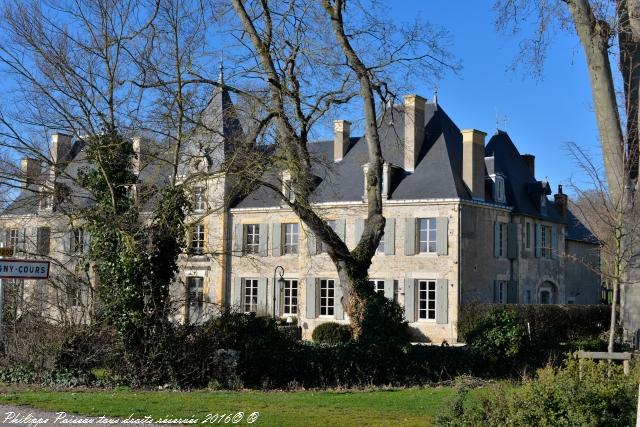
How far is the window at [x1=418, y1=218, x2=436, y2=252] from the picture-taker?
29.3 m

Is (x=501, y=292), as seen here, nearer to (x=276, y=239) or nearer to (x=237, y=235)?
(x=276, y=239)

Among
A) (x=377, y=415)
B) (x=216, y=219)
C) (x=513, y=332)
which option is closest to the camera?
(x=377, y=415)

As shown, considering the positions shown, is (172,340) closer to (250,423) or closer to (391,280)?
(250,423)

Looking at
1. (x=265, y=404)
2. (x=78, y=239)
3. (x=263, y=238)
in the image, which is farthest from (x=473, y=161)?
(x=265, y=404)

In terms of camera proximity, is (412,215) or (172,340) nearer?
(172,340)

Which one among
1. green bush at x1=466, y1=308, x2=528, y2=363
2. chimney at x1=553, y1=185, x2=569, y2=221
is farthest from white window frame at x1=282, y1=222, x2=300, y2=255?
green bush at x1=466, y1=308, x2=528, y2=363

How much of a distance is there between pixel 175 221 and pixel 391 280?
16447 mm

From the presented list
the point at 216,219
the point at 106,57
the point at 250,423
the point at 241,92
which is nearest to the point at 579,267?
the point at 216,219

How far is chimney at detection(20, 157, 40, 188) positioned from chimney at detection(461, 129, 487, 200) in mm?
18009

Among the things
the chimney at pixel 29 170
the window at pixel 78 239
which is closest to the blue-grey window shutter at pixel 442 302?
the window at pixel 78 239

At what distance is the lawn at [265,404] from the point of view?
887cm

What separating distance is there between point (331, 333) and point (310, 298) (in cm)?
285

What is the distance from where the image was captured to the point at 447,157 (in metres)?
29.9

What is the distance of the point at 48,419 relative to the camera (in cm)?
859
